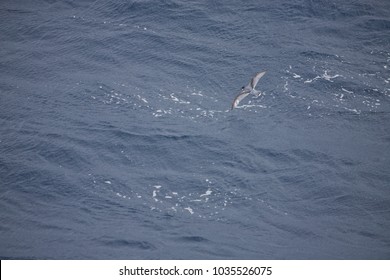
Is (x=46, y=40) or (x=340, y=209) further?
(x=46, y=40)

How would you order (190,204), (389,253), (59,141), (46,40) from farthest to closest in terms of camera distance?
(46,40) < (59,141) < (190,204) < (389,253)

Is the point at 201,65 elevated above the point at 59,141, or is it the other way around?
the point at 201,65

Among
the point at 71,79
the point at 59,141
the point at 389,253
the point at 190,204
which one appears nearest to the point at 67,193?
the point at 59,141

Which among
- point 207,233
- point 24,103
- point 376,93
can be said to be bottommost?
point 207,233

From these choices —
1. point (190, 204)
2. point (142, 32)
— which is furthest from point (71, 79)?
point (190, 204)

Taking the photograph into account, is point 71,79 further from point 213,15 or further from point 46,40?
point 213,15

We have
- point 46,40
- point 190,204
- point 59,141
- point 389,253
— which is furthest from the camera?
point 46,40
